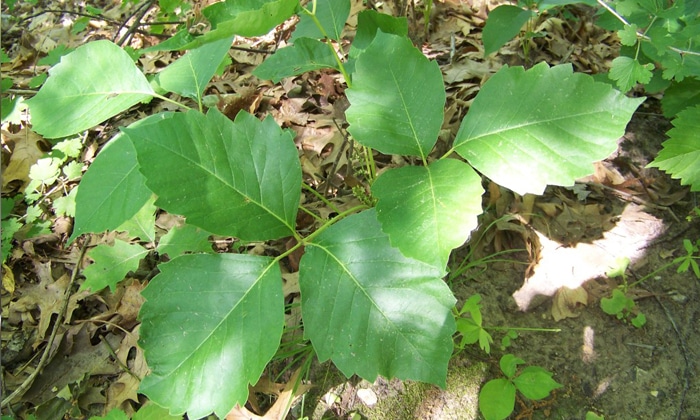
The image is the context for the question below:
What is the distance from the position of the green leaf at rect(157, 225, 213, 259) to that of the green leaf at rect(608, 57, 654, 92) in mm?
1684

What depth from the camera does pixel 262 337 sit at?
46.0 inches

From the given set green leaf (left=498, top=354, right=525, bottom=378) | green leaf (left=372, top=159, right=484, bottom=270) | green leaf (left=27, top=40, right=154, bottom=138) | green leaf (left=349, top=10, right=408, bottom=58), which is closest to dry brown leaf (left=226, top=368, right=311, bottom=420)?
green leaf (left=498, top=354, right=525, bottom=378)

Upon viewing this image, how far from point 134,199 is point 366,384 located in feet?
3.48

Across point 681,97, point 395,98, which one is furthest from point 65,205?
point 681,97

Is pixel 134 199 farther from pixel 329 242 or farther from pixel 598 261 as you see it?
pixel 598 261

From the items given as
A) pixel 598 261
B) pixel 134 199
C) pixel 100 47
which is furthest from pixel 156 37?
pixel 598 261

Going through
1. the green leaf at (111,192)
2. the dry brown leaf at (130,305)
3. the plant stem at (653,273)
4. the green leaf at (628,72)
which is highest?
the green leaf at (628,72)

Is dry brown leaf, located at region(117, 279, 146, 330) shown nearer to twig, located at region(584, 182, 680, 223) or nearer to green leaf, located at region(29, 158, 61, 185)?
green leaf, located at region(29, 158, 61, 185)

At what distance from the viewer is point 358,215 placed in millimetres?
1297

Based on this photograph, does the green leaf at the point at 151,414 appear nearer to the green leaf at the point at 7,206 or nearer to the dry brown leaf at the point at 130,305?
the dry brown leaf at the point at 130,305

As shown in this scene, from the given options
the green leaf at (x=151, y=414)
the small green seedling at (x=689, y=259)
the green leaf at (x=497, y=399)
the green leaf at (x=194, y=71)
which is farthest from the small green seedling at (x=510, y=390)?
the green leaf at (x=194, y=71)

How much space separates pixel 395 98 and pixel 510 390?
107cm

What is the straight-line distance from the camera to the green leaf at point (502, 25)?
2.22 metres

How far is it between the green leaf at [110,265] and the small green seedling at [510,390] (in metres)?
1.46
